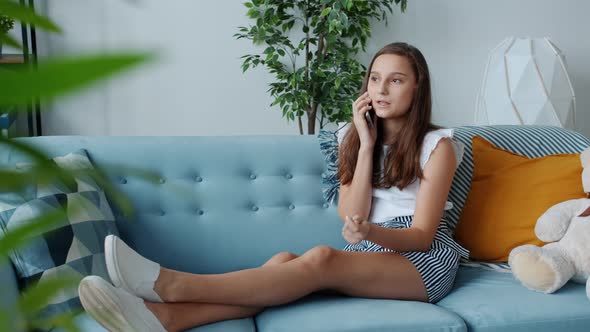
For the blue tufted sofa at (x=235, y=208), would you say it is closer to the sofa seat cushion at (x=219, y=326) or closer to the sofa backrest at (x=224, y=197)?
the sofa backrest at (x=224, y=197)

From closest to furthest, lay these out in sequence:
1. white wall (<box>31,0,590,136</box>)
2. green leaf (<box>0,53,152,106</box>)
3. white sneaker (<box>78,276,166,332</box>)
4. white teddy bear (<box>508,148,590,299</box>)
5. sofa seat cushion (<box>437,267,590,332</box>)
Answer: green leaf (<box>0,53,152,106</box>) → white sneaker (<box>78,276,166,332</box>) → sofa seat cushion (<box>437,267,590,332</box>) → white teddy bear (<box>508,148,590,299</box>) → white wall (<box>31,0,590,136</box>)

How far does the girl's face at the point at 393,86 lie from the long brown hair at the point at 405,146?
0.06 feet

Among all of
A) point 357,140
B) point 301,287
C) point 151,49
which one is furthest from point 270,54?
point 151,49

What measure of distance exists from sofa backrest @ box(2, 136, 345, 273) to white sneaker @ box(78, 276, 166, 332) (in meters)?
Result: 0.51

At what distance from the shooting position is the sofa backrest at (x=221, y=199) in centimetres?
199

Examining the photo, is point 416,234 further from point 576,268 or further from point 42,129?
point 42,129

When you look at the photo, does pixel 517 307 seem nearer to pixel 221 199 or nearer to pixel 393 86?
pixel 393 86

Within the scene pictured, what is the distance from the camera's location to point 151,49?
116 mm

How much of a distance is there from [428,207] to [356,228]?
0.29 metres

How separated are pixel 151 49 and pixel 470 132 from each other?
2215mm

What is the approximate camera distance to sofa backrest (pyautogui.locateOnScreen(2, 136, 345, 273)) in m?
1.99

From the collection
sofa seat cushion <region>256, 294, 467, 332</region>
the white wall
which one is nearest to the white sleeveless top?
sofa seat cushion <region>256, 294, 467, 332</region>

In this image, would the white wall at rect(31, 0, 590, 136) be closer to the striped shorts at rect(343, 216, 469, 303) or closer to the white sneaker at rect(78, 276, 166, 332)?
the striped shorts at rect(343, 216, 469, 303)

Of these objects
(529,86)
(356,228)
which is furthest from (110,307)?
(529,86)
